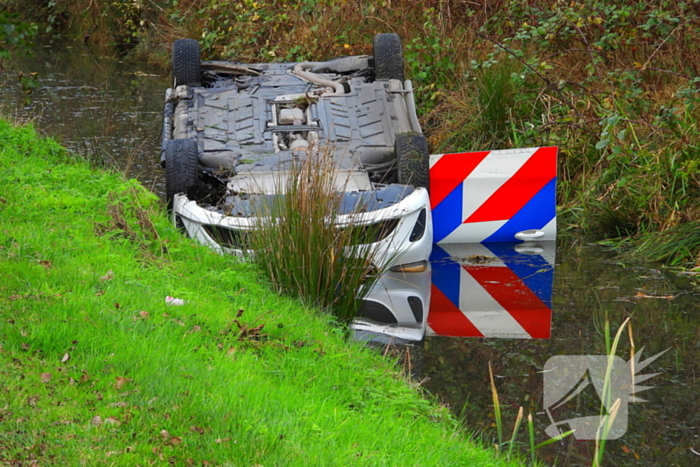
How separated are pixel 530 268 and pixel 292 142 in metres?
2.37

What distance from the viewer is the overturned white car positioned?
651 cm

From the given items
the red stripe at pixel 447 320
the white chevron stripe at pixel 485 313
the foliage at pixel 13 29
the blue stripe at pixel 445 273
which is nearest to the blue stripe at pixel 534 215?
the blue stripe at pixel 445 273

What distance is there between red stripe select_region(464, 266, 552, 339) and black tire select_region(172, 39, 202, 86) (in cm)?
360

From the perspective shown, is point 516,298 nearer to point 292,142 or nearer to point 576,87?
point 292,142

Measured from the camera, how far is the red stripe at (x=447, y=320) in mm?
5891

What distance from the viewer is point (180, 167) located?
23.2ft

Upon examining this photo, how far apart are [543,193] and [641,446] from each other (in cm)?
360

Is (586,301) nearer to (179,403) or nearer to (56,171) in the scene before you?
(179,403)

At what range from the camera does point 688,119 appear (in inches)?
301

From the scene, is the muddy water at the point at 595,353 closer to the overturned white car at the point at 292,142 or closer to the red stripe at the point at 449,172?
the overturned white car at the point at 292,142

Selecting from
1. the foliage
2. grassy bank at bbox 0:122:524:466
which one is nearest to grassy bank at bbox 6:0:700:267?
grassy bank at bbox 0:122:524:466

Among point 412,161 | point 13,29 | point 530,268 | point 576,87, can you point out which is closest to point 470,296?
point 530,268

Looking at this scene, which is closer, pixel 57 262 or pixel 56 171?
pixel 57 262

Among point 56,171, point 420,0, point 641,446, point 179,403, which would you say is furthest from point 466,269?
point 420,0
